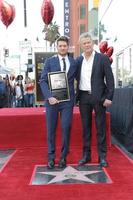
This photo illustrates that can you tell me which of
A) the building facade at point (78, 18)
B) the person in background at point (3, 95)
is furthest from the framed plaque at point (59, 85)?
the building facade at point (78, 18)

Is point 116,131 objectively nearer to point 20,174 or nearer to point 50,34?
point 20,174

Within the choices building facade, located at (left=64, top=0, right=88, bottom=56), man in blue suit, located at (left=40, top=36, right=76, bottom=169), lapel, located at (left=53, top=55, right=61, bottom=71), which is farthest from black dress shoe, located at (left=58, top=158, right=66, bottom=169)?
building facade, located at (left=64, top=0, right=88, bottom=56)

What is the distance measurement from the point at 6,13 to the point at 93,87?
28.3 feet

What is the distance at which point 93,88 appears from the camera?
18.6 ft

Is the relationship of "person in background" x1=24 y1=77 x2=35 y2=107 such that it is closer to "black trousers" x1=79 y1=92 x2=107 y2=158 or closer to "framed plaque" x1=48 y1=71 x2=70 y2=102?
"black trousers" x1=79 y1=92 x2=107 y2=158

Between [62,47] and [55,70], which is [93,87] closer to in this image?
[55,70]

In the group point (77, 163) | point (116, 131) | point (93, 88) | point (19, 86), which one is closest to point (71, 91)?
point (93, 88)

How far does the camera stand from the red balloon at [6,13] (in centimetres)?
1359

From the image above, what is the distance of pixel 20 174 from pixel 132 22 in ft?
26.1

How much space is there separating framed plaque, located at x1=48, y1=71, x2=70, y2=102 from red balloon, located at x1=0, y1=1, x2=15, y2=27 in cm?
842

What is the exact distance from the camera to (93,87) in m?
5.68

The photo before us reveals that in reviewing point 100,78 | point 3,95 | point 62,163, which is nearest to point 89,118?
point 100,78

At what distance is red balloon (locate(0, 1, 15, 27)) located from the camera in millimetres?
13594

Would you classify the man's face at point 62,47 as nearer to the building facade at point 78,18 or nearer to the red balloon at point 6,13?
the red balloon at point 6,13
